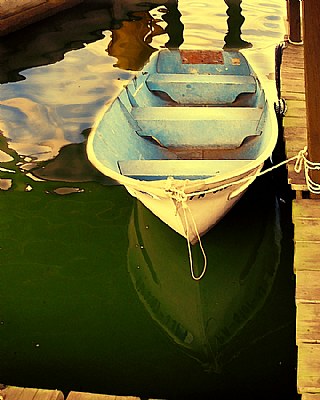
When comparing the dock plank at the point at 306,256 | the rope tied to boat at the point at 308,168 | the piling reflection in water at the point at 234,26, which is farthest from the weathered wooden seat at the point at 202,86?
the piling reflection in water at the point at 234,26

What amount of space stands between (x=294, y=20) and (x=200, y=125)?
3.68 meters

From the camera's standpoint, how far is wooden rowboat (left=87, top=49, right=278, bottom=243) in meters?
5.47

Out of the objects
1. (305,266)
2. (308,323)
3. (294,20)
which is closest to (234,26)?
(294,20)

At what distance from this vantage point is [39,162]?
830cm

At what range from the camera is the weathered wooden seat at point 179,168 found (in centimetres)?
593

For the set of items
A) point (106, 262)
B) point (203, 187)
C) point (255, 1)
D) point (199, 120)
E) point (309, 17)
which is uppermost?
point (309, 17)

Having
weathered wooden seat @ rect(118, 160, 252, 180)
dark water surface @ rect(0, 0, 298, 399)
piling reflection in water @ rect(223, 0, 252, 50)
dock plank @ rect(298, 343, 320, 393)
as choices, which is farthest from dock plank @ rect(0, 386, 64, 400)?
piling reflection in water @ rect(223, 0, 252, 50)

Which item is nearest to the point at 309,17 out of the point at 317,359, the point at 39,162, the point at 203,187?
the point at 203,187

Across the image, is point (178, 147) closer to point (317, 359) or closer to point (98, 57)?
point (317, 359)

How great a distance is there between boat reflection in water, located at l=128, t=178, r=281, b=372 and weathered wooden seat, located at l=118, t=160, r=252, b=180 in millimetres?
824

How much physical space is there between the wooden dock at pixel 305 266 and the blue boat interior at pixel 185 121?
0.44 meters

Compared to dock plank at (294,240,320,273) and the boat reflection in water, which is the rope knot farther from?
the boat reflection in water

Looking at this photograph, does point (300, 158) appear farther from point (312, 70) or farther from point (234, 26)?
point (234, 26)

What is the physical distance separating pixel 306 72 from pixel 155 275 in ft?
8.85
